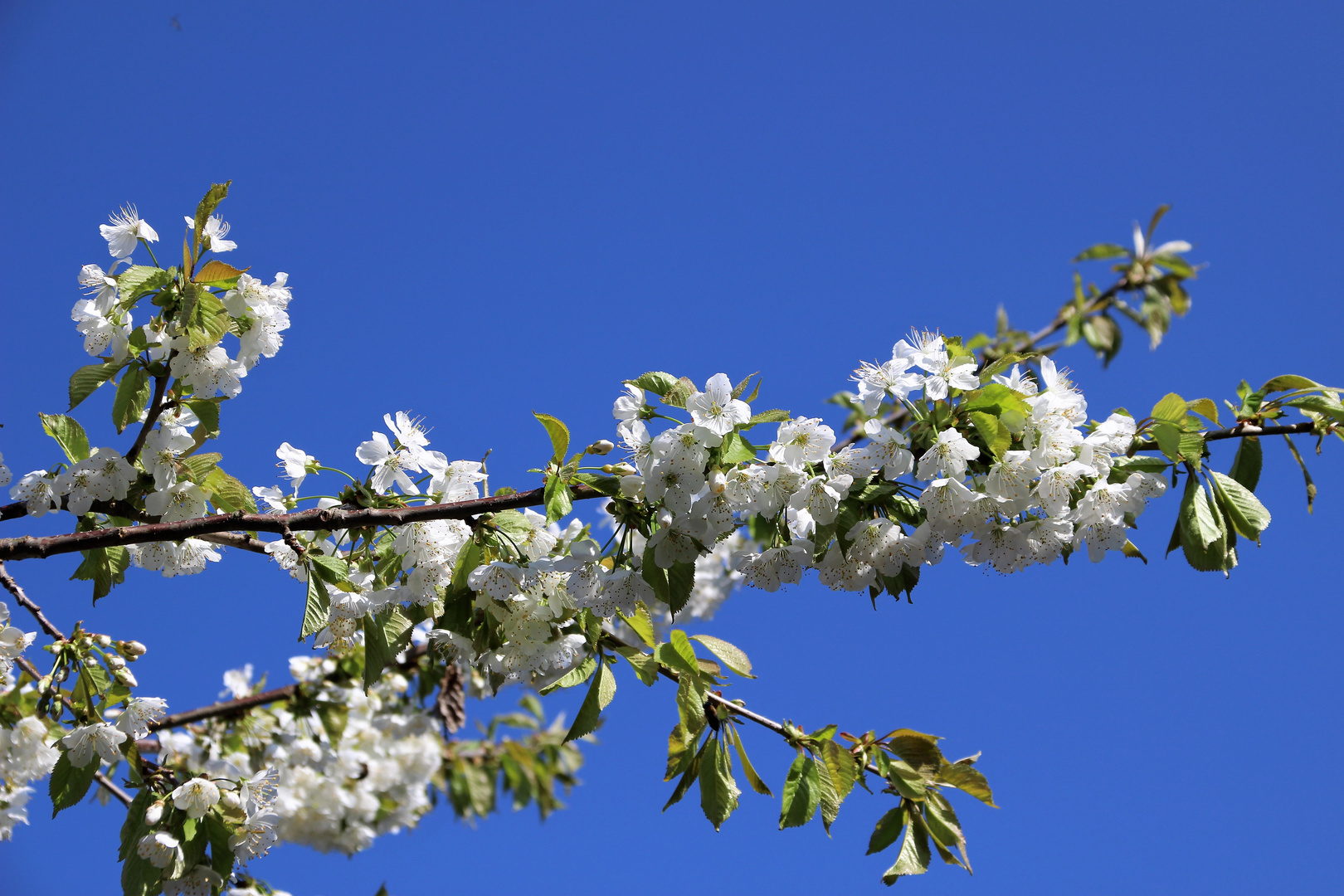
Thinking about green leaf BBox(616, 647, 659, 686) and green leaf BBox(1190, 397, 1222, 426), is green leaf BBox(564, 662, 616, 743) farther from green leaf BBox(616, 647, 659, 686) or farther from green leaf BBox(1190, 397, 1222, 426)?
green leaf BBox(1190, 397, 1222, 426)

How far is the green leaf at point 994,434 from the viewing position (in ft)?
6.66

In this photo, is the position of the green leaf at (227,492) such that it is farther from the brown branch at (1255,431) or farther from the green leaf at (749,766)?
the brown branch at (1255,431)

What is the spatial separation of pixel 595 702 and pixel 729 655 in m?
0.42

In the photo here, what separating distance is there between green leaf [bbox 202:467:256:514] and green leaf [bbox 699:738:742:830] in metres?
1.43

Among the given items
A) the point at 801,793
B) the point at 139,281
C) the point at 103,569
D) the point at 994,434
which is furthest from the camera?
the point at 103,569

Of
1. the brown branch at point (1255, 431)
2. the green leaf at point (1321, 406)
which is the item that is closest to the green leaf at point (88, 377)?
the brown branch at point (1255, 431)

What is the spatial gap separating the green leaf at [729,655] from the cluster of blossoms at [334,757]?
5.61 ft

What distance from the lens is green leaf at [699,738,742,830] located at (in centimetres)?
237

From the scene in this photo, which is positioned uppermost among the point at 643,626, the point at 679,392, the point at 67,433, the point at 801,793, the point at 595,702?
the point at 67,433

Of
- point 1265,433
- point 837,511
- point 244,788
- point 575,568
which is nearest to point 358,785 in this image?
point 244,788

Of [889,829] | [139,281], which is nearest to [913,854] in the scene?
[889,829]

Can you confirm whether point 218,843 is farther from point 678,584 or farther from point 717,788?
point 678,584

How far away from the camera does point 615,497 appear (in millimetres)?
2162

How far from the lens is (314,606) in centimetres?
229
